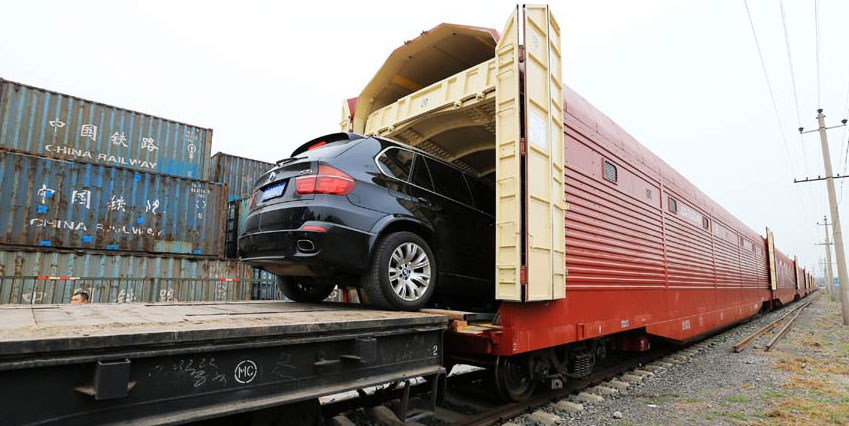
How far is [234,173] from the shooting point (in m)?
18.1

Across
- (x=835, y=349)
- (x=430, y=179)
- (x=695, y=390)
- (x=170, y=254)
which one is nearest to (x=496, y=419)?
(x=430, y=179)

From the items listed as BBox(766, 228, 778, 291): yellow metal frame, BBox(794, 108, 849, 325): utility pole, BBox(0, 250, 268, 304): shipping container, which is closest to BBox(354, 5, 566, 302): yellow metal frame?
BBox(0, 250, 268, 304): shipping container

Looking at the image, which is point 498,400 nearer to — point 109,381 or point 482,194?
point 482,194

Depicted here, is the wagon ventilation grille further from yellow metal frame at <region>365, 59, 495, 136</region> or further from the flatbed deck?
the flatbed deck

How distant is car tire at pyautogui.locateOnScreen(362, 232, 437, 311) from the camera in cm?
371

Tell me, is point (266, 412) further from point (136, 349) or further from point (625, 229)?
point (625, 229)

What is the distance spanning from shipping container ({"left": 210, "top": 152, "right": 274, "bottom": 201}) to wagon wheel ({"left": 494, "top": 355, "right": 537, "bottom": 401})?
1484 centimetres

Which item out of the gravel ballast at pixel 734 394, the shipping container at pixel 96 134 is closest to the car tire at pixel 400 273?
the gravel ballast at pixel 734 394

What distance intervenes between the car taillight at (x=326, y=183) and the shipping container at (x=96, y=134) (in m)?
12.8

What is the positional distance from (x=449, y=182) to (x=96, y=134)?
43.2 feet

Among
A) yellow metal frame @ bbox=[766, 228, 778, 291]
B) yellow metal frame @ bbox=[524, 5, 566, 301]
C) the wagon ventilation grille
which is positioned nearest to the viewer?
yellow metal frame @ bbox=[524, 5, 566, 301]

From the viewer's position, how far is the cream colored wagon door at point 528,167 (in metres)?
3.90

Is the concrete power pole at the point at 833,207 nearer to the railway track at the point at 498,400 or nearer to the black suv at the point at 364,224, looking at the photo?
the railway track at the point at 498,400

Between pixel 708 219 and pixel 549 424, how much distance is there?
8635 mm
